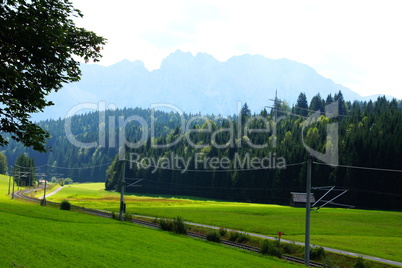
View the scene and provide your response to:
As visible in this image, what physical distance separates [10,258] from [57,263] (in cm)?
254

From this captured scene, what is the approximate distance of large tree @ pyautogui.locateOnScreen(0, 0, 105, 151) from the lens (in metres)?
19.2

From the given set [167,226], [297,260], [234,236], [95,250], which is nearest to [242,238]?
[234,236]

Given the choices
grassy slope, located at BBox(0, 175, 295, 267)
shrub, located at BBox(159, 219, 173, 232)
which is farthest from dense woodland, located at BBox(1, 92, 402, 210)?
grassy slope, located at BBox(0, 175, 295, 267)

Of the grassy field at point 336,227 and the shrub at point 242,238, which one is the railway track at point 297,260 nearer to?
the grassy field at point 336,227

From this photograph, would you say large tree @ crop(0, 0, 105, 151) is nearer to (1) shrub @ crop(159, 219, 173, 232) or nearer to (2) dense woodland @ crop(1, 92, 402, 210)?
(1) shrub @ crop(159, 219, 173, 232)

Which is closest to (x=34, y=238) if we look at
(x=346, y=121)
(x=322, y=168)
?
(x=322, y=168)

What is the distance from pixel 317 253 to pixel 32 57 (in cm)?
3616

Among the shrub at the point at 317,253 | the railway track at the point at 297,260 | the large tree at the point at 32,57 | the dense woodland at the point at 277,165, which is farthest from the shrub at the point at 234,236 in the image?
the large tree at the point at 32,57

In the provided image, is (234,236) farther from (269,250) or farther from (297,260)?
(297,260)

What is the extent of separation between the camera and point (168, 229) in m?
57.6

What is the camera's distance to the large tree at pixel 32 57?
63.2 feet

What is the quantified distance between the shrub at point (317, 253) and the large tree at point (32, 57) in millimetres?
33610

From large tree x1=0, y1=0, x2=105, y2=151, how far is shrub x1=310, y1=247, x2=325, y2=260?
110ft

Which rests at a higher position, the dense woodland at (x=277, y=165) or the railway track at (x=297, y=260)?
the dense woodland at (x=277, y=165)
